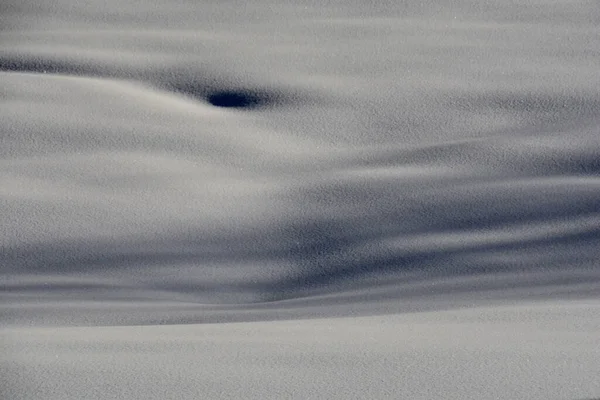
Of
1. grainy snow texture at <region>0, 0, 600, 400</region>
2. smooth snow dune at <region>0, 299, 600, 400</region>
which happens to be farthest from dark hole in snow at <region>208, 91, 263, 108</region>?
smooth snow dune at <region>0, 299, 600, 400</region>

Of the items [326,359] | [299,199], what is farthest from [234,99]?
[326,359]

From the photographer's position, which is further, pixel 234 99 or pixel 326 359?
pixel 234 99

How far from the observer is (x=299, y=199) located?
296 cm

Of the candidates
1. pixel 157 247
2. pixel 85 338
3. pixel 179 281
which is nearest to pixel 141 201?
pixel 157 247

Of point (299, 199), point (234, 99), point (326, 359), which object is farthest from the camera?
point (234, 99)

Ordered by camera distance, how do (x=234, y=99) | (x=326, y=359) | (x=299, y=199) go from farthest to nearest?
(x=234, y=99), (x=299, y=199), (x=326, y=359)

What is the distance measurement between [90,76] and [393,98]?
104cm

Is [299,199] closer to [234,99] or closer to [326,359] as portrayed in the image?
[234,99]

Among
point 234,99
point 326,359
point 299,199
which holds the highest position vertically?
point 234,99

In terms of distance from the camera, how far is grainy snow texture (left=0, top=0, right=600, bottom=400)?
64.4 inches

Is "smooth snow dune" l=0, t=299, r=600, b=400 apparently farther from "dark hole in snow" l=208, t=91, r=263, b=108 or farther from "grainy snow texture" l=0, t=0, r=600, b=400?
"dark hole in snow" l=208, t=91, r=263, b=108

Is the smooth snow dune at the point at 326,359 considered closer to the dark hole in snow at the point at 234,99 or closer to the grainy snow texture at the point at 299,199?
the grainy snow texture at the point at 299,199

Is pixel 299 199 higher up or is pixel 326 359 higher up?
pixel 299 199

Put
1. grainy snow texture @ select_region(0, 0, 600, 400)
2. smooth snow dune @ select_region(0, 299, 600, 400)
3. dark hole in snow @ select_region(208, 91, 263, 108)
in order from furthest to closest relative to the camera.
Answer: dark hole in snow @ select_region(208, 91, 263, 108), grainy snow texture @ select_region(0, 0, 600, 400), smooth snow dune @ select_region(0, 299, 600, 400)
